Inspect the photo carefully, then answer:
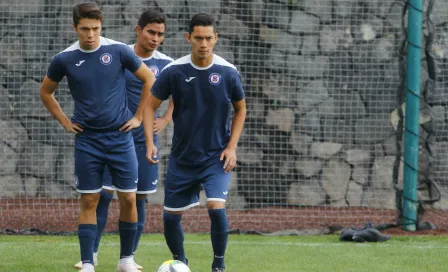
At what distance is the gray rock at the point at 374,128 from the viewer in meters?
10.4

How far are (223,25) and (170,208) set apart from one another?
441cm

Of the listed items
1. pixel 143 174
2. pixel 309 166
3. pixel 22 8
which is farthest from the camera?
pixel 309 166

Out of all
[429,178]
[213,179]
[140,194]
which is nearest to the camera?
[213,179]

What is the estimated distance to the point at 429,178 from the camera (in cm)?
996

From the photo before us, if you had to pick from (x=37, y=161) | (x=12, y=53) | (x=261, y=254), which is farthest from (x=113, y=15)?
(x=261, y=254)

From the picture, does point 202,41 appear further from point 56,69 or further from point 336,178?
point 336,178

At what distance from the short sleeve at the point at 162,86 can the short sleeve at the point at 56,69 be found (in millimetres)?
627

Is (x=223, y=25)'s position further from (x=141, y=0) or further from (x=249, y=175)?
(x=249, y=175)

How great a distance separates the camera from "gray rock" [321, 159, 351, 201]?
34.1ft

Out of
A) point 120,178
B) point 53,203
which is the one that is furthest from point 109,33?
point 120,178

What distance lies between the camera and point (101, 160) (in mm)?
6234

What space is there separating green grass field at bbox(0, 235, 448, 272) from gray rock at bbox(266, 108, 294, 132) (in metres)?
1.94

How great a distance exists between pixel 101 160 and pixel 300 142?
4507 millimetres

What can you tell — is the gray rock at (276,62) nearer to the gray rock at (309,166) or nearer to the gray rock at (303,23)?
the gray rock at (303,23)
